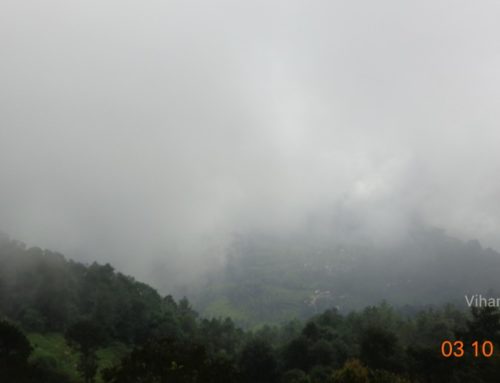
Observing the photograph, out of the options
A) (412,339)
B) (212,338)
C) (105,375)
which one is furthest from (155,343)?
(212,338)

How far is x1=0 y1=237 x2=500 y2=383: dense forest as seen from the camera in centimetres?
4353

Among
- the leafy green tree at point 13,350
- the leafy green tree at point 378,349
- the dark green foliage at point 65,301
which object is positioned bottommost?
the leafy green tree at point 13,350

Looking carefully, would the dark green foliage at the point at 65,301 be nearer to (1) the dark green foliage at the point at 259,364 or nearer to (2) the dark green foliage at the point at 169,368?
(1) the dark green foliage at the point at 259,364

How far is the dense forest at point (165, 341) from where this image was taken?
143ft

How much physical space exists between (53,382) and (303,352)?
62773 millimetres

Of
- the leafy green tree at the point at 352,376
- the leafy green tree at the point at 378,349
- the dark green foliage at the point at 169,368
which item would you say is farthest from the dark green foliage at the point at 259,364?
the leafy green tree at the point at 352,376

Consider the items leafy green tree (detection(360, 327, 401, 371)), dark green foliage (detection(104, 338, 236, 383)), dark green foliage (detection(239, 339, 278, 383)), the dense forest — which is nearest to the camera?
dark green foliage (detection(104, 338, 236, 383))

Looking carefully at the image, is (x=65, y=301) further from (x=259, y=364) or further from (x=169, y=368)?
(x=169, y=368)

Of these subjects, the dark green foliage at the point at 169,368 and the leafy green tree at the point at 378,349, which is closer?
the dark green foliage at the point at 169,368

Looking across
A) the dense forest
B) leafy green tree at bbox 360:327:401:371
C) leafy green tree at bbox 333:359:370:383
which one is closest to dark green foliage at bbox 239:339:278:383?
the dense forest
